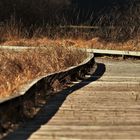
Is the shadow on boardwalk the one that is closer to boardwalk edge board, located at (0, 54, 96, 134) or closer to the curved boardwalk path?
the curved boardwalk path

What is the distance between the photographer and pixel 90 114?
27.3ft

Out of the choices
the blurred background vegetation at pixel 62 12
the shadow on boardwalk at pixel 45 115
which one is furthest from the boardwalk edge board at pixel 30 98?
the blurred background vegetation at pixel 62 12

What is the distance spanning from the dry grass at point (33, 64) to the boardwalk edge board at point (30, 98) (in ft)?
1.52

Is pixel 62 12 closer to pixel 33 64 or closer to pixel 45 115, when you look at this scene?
pixel 33 64

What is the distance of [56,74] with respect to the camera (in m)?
11.0

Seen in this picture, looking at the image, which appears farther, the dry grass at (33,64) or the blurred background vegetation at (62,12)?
the blurred background vegetation at (62,12)

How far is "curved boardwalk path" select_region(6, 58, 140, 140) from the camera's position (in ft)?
22.7

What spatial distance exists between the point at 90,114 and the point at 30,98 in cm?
90

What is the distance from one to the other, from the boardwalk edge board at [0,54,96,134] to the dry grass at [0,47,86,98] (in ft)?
1.52

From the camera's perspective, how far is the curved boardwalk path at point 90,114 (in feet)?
22.7

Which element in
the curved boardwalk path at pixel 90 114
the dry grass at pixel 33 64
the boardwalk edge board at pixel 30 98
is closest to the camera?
the curved boardwalk path at pixel 90 114

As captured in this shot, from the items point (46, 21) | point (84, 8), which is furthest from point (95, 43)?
point (84, 8)

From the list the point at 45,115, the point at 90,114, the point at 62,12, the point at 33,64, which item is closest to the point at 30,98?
the point at 45,115

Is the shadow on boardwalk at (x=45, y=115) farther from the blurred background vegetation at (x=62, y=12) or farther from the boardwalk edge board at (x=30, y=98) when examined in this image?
the blurred background vegetation at (x=62, y=12)
